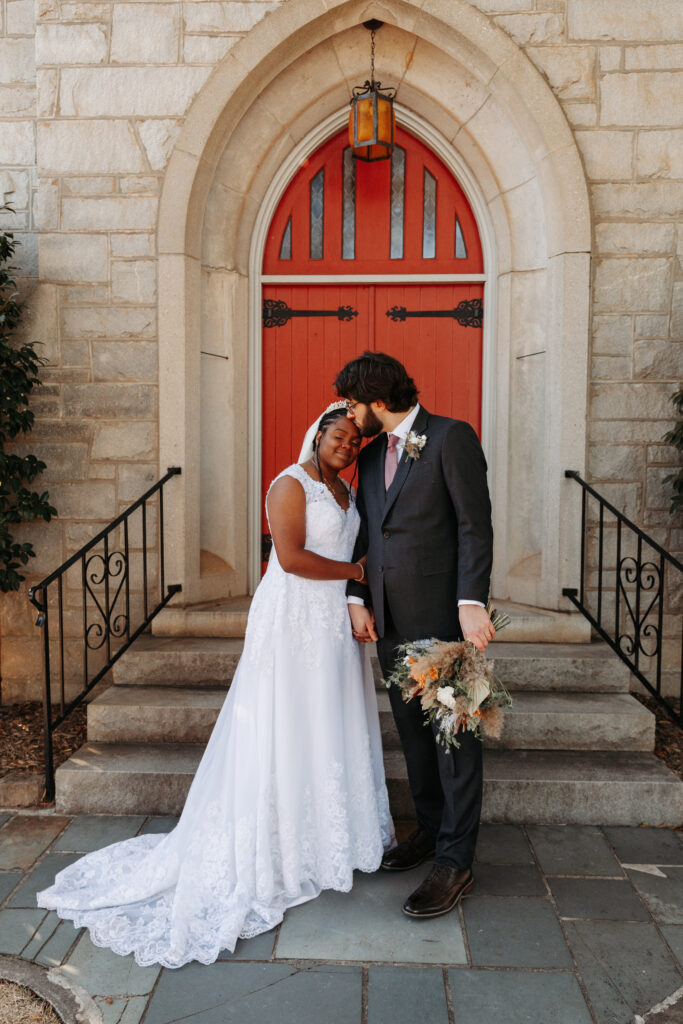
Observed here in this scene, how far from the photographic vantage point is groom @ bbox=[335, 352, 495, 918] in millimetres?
2785

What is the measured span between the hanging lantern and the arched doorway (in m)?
0.30

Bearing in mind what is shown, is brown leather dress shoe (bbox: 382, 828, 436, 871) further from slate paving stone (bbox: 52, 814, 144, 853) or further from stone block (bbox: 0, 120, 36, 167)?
stone block (bbox: 0, 120, 36, 167)

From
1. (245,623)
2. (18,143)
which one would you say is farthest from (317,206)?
(245,623)

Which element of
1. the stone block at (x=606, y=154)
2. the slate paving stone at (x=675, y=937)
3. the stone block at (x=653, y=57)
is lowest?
the slate paving stone at (x=675, y=937)

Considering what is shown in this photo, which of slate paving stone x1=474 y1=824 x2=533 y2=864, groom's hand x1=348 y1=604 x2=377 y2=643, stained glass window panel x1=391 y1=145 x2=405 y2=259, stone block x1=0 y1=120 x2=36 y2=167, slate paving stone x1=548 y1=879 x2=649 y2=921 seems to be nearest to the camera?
slate paving stone x1=548 y1=879 x2=649 y2=921

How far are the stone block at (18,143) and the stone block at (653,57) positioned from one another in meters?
3.53

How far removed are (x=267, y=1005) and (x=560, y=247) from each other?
401cm

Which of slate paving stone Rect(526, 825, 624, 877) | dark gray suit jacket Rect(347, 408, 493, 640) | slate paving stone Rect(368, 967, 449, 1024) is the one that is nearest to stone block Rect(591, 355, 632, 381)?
dark gray suit jacket Rect(347, 408, 493, 640)

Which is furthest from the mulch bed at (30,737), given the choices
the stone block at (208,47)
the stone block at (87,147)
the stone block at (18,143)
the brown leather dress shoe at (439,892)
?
the stone block at (208,47)

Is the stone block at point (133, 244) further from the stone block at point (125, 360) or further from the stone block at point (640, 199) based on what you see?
the stone block at point (640, 199)

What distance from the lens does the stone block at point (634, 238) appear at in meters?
4.62

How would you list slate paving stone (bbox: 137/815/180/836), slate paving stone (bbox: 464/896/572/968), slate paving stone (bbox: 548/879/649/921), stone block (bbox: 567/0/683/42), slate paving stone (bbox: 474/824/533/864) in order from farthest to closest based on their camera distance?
1. stone block (bbox: 567/0/683/42)
2. slate paving stone (bbox: 137/815/180/836)
3. slate paving stone (bbox: 474/824/533/864)
4. slate paving stone (bbox: 548/879/649/921)
5. slate paving stone (bbox: 464/896/572/968)

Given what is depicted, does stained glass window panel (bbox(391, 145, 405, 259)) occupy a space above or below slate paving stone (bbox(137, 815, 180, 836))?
above

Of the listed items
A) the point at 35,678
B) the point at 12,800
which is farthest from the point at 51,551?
the point at 12,800
